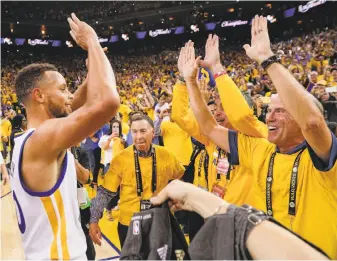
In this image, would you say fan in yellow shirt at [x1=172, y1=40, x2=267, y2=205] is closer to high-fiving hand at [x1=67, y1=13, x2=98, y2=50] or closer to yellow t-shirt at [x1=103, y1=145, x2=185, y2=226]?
yellow t-shirt at [x1=103, y1=145, x2=185, y2=226]

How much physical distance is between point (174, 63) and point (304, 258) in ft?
92.8

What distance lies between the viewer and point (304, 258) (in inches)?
29.6

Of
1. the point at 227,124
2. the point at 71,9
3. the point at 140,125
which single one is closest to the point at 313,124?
the point at 227,124

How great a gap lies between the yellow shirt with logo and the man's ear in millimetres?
1087

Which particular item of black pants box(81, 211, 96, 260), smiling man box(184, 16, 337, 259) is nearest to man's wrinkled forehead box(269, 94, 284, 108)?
smiling man box(184, 16, 337, 259)

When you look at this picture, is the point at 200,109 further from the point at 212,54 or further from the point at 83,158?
the point at 83,158

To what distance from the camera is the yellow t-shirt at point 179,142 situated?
17.1 feet

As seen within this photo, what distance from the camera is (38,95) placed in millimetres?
1762

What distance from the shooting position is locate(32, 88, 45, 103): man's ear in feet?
5.77

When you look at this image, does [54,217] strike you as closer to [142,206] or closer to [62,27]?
[142,206]

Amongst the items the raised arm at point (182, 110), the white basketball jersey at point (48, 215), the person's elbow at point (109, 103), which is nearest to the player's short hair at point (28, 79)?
the white basketball jersey at point (48, 215)

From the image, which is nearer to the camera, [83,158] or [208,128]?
[208,128]

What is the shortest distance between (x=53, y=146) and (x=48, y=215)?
0.34 meters

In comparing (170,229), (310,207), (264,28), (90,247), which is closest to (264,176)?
(310,207)
